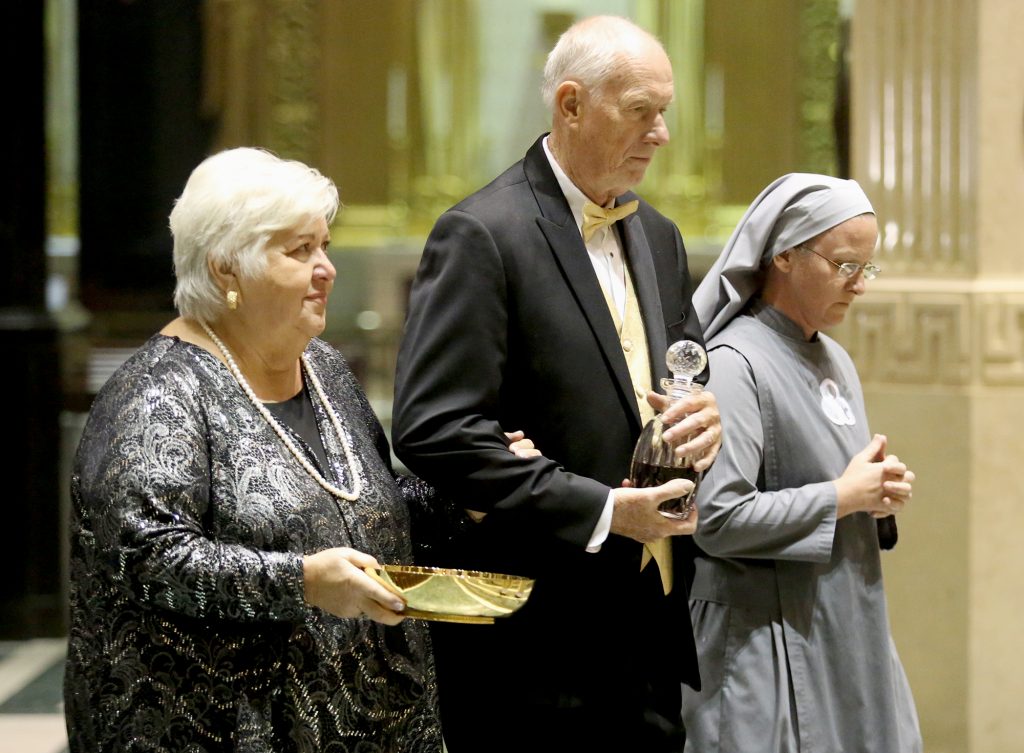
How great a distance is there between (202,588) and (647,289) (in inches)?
42.0

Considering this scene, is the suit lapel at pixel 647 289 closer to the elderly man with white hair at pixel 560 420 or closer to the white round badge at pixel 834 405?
the elderly man with white hair at pixel 560 420

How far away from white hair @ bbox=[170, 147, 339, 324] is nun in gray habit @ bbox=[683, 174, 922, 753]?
1.02m

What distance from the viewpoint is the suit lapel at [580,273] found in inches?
104

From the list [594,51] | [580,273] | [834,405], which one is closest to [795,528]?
[834,405]

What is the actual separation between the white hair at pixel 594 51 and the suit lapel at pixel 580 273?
20 centimetres

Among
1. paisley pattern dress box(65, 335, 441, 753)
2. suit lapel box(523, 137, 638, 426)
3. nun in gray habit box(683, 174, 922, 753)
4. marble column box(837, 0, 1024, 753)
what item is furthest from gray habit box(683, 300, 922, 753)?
marble column box(837, 0, 1024, 753)

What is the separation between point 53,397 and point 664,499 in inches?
190

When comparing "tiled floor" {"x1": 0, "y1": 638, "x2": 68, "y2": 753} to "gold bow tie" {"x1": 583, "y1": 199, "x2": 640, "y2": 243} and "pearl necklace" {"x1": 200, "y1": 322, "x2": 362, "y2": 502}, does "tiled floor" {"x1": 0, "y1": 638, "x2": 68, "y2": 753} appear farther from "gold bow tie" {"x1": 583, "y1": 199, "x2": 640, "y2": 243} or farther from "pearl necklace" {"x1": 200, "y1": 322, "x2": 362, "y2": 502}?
"gold bow tie" {"x1": 583, "y1": 199, "x2": 640, "y2": 243}

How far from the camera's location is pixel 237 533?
2387mm

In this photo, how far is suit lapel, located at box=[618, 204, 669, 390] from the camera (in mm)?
2740

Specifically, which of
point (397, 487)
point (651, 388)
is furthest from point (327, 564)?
point (651, 388)

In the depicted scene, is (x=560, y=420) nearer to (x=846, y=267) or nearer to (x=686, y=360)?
(x=686, y=360)

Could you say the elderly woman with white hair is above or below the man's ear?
below

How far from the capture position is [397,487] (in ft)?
9.02
